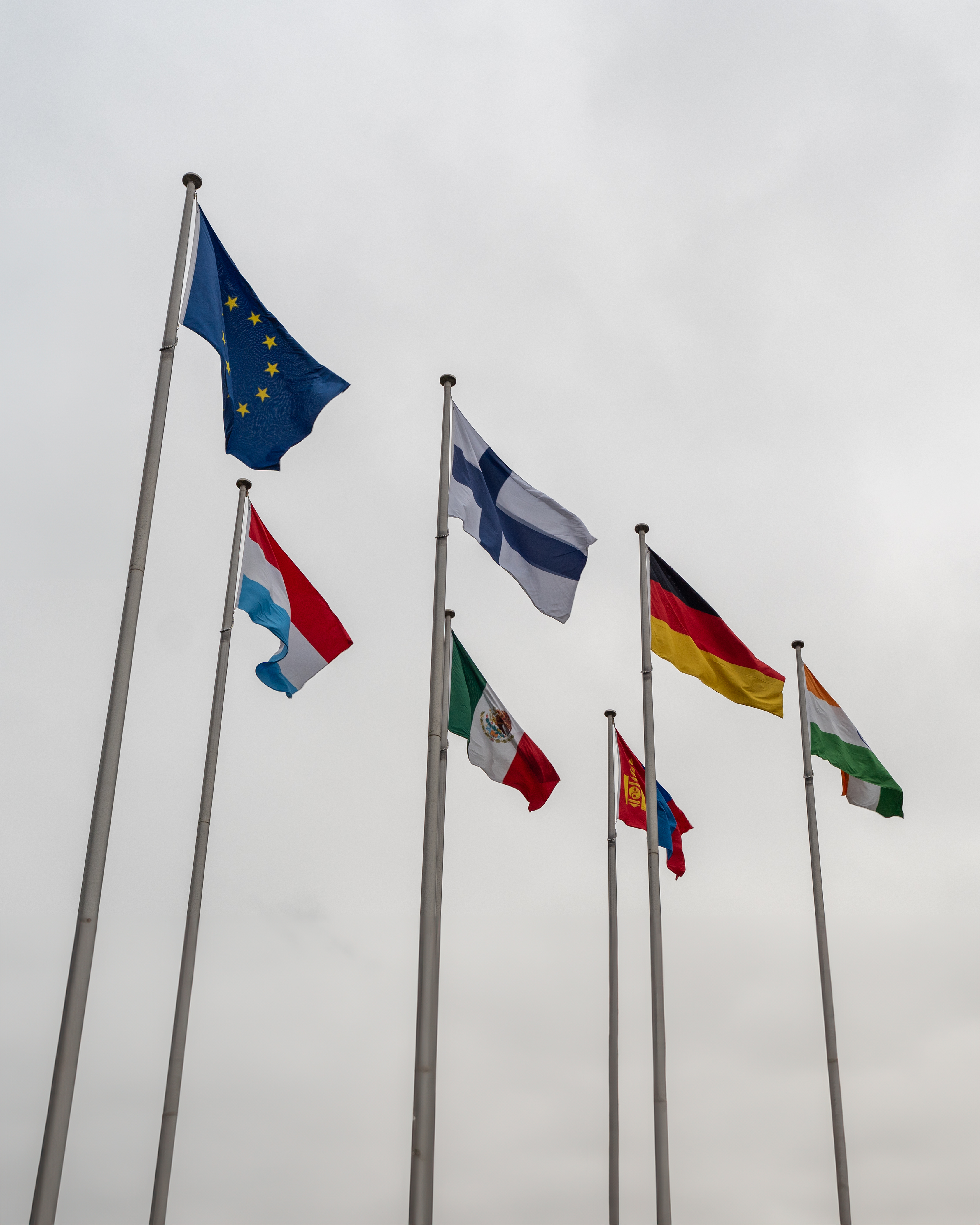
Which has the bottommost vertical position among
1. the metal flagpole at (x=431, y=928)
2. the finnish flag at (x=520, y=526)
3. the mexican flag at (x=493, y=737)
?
the metal flagpole at (x=431, y=928)

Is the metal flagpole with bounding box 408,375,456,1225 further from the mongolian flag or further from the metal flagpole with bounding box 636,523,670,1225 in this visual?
the mongolian flag

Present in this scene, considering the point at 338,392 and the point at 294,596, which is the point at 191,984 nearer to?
the point at 294,596

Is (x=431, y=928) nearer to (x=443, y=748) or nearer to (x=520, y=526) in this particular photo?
(x=443, y=748)

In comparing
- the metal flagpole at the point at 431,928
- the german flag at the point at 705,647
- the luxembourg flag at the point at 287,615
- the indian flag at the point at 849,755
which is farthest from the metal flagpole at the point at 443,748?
the indian flag at the point at 849,755

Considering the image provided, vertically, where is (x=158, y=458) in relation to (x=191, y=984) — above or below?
above

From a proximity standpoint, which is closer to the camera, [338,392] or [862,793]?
[338,392]

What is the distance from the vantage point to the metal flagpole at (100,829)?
9352 millimetres

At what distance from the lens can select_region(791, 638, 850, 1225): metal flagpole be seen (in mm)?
21828

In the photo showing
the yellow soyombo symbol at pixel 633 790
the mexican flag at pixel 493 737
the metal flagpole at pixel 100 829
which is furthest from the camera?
the yellow soyombo symbol at pixel 633 790

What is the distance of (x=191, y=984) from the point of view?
55.8ft

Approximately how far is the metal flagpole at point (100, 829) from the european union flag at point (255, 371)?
622mm

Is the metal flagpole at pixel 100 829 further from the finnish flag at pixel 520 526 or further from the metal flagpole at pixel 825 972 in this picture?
the metal flagpole at pixel 825 972

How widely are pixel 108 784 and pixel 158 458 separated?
3749 millimetres

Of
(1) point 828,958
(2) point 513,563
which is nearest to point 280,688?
(2) point 513,563
